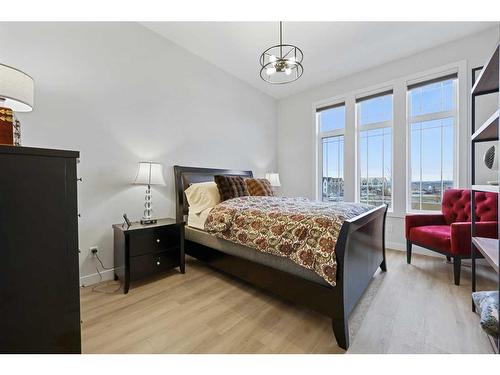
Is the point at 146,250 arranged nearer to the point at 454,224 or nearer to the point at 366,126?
the point at 454,224

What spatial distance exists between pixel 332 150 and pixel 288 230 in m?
2.97

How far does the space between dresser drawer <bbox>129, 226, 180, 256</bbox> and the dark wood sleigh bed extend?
0.33 meters

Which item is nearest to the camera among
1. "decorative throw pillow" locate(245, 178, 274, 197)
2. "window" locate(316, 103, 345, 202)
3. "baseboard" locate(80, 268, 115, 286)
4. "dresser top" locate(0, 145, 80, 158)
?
"dresser top" locate(0, 145, 80, 158)

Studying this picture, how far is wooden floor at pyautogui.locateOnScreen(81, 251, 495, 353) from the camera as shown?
136 centimetres

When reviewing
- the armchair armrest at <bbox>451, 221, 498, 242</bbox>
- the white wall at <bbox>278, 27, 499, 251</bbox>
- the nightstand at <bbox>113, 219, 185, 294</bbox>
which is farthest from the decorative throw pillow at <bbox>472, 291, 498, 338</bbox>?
the nightstand at <bbox>113, 219, 185, 294</bbox>

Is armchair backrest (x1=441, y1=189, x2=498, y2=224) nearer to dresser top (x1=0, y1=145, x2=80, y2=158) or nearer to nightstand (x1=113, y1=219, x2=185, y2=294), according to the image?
nightstand (x1=113, y1=219, x2=185, y2=294)

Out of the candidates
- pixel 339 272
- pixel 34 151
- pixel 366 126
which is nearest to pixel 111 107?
pixel 34 151

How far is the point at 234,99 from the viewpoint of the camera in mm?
3830

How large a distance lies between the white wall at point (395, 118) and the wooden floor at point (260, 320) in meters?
1.31

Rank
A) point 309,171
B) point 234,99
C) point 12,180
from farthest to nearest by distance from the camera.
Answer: point 309,171 < point 234,99 < point 12,180

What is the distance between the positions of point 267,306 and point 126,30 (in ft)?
10.7
